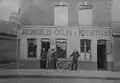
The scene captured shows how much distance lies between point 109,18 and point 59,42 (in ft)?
1.69

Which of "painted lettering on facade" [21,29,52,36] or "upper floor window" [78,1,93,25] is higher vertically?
"upper floor window" [78,1,93,25]

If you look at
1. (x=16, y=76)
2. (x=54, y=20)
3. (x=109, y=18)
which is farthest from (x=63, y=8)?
(x=16, y=76)

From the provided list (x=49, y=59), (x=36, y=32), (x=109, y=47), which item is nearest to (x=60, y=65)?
(x=49, y=59)

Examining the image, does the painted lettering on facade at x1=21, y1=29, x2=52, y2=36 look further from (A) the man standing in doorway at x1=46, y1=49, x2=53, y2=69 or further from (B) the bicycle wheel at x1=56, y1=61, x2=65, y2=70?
(B) the bicycle wheel at x1=56, y1=61, x2=65, y2=70

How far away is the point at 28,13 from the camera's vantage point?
1888mm

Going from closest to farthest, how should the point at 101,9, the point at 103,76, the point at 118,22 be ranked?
1. the point at 103,76
2. the point at 118,22
3. the point at 101,9

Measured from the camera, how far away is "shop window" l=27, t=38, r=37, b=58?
6.21ft

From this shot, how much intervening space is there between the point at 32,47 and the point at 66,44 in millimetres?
330

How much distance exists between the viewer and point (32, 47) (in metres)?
1.91

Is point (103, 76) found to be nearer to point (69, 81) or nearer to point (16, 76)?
point (69, 81)

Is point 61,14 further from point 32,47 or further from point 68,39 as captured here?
point 32,47

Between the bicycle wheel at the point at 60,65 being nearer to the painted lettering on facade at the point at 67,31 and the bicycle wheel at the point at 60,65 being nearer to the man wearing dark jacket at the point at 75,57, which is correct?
the man wearing dark jacket at the point at 75,57

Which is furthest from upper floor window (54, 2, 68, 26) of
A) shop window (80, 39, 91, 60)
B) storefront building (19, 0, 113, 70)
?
shop window (80, 39, 91, 60)

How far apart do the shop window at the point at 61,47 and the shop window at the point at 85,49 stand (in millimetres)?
161
